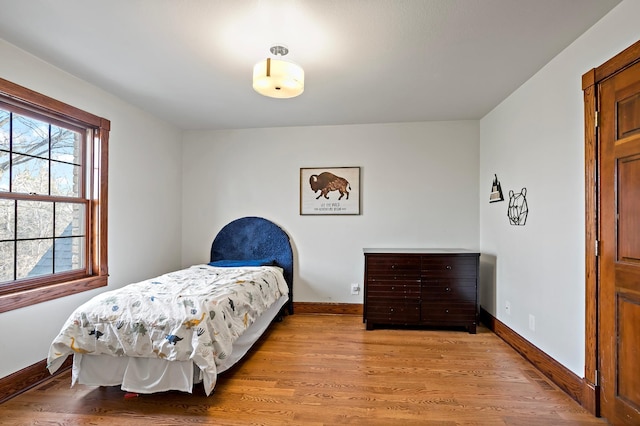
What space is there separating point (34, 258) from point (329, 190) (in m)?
2.89

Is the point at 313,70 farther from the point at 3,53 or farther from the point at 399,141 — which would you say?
the point at 3,53

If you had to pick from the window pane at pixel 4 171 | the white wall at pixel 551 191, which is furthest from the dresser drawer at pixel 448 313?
the window pane at pixel 4 171

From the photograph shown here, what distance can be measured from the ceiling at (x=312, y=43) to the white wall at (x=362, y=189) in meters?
0.79

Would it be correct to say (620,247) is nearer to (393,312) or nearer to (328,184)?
(393,312)

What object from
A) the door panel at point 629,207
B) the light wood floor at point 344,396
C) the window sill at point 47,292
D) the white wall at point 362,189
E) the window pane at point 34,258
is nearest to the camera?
the door panel at point 629,207

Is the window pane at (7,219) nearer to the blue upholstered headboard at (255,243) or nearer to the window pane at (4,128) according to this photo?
the window pane at (4,128)

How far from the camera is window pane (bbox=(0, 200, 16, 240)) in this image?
2338 mm

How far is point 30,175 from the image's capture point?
8.31ft

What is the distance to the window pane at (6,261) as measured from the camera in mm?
2336

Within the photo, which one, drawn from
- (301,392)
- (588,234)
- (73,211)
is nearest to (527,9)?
(588,234)

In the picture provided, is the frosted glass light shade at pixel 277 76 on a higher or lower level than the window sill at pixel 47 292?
higher

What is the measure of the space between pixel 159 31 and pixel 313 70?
43.1 inches

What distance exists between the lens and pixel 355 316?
163 inches

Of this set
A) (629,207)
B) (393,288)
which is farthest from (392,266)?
(629,207)
